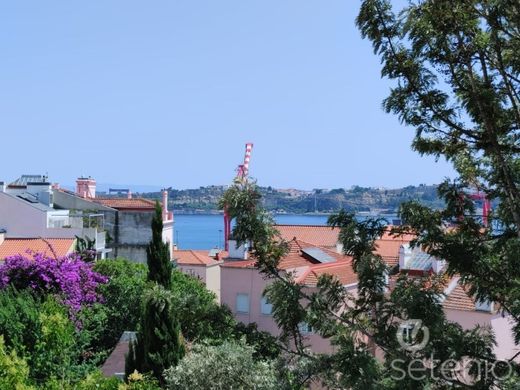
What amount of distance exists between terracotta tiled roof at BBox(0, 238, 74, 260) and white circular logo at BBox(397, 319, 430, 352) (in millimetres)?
25890

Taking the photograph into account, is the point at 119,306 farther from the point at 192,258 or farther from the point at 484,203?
the point at 192,258

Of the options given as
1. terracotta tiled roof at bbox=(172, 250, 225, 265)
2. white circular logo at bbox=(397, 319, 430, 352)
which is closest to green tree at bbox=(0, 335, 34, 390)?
white circular logo at bbox=(397, 319, 430, 352)

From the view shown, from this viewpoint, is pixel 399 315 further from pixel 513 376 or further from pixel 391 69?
pixel 391 69

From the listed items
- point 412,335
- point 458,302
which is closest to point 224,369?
point 412,335

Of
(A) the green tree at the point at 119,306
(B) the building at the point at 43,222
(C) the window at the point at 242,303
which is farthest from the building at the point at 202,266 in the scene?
(A) the green tree at the point at 119,306

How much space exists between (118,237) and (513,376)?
1537 inches

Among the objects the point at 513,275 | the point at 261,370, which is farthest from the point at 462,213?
the point at 261,370

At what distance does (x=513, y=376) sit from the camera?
5.24 meters

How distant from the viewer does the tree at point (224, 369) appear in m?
8.36

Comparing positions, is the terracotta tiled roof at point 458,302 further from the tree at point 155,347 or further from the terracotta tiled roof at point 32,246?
the terracotta tiled roof at point 32,246

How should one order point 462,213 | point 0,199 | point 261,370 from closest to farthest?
point 462,213 < point 261,370 < point 0,199

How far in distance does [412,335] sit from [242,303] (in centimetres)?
2462

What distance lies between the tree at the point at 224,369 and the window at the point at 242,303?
19.7 meters

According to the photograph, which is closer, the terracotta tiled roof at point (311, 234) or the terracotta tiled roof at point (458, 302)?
the terracotta tiled roof at point (458, 302)
